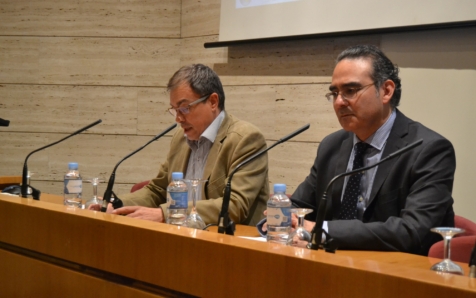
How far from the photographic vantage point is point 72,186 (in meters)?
3.06

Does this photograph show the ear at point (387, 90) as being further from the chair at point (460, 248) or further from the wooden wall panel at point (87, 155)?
the wooden wall panel at point (87, 155)

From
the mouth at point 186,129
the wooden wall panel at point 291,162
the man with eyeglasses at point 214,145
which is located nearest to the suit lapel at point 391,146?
the man with eyeglasses at point 214,145

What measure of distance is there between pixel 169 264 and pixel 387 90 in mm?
1279

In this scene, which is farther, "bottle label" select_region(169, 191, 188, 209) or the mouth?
the mouth

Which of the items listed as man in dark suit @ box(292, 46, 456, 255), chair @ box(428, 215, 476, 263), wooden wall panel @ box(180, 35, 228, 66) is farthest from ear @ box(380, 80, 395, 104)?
wooden wall panel @ box(180, 35, 228, 66)

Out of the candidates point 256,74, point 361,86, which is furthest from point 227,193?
point 256,74

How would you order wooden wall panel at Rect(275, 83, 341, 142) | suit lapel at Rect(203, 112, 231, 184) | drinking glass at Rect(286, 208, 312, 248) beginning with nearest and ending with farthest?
drinking glass at Rect(286, 208, 312, 248), suit lapel at Rect(203, 112, 231, 184), wooden wall panel at Rect(275, 83, 341, 142)

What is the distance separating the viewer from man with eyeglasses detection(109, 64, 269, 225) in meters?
3.00

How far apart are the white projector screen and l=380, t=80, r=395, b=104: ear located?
1162 millimetres

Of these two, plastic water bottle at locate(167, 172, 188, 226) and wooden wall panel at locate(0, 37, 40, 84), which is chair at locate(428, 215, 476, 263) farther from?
wooden wall panel at locate(0, 37, 40, 84)

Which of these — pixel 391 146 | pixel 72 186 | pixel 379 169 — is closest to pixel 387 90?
pixel 391 146

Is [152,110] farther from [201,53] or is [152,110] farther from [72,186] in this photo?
[72,186]

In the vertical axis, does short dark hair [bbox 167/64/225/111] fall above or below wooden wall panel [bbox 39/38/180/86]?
below

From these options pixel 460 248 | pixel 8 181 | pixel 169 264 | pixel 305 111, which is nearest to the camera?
pixel 169 264
